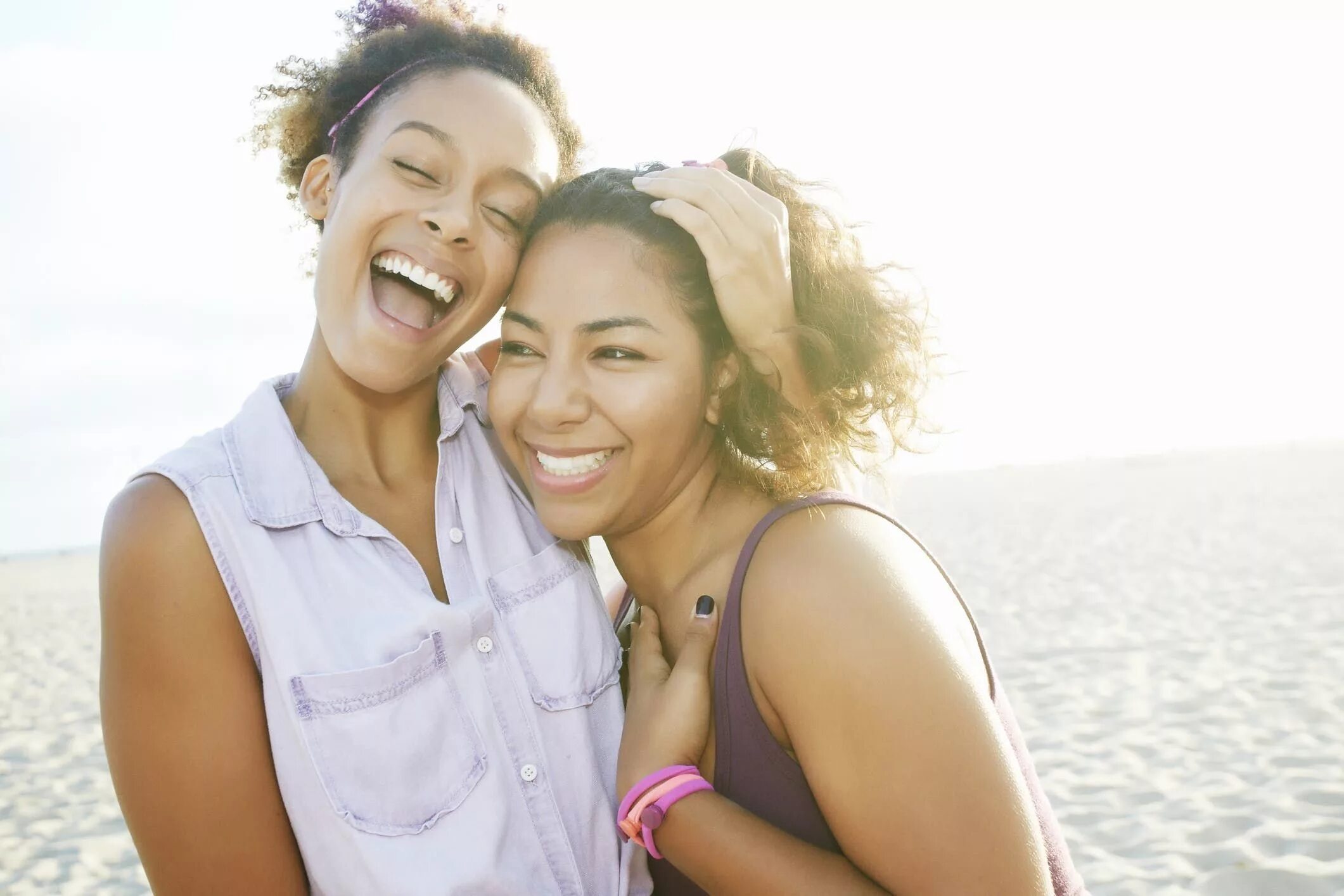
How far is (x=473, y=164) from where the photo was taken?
110 inches

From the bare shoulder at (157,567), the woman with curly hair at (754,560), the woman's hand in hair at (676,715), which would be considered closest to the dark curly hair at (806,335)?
the woman with curly hair at (754,560)

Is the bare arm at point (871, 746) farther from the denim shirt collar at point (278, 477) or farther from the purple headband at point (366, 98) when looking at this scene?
the purple headband at point (366, 98)

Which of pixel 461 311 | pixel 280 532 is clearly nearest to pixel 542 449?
pixel 461 311

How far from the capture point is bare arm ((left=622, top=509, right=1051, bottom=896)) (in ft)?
6.81

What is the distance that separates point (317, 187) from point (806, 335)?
4.98 ft

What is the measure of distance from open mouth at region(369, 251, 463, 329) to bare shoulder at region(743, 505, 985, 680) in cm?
111

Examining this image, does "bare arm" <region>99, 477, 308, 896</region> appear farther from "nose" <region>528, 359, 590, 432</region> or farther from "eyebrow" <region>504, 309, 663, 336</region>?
"eyebrow" <region>504, 309, 663, 336</region>

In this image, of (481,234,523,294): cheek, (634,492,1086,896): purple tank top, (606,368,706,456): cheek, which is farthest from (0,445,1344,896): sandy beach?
(481,234,523,294): cheek

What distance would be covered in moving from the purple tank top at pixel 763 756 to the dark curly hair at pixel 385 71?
1.49 meters

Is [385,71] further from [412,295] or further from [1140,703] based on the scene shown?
[1140,703]

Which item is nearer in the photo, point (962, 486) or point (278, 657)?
point (278, 657)

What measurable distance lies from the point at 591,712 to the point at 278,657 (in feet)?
2.87

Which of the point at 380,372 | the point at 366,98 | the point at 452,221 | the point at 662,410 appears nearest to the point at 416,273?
the point at 452,221

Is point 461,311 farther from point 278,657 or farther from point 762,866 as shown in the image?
point 762,866
